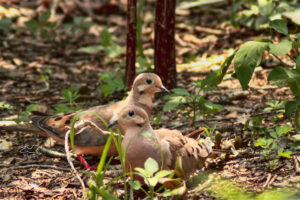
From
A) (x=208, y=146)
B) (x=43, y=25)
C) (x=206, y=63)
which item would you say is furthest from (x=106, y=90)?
(x=43, y=25)

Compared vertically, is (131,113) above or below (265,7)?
below

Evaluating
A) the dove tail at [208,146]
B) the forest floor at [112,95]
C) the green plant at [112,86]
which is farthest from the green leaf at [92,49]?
the dove tail at [208,146]

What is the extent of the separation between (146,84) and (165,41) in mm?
1234

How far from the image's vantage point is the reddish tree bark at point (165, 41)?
5.72m

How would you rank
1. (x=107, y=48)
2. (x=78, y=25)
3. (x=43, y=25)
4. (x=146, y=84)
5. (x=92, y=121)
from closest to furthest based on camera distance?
(x=92, y=121)
(x=146, y=84)
(x=107, y=48)
(x=43, y=25)
(x=78, y=25)

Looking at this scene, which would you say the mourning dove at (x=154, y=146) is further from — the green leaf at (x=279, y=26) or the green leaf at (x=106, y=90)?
the green leaf at (x=106, y=90)

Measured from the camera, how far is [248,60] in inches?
144

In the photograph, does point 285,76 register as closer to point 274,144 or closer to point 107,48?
point 274,144

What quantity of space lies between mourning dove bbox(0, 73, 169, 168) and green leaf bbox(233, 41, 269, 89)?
1.22 m

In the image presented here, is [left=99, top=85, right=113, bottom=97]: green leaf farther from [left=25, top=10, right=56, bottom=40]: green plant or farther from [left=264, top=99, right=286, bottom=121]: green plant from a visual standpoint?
[left=25, top=10, right=56, bottom=40]: green plant

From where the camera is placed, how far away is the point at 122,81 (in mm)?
6043

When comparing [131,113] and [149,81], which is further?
[149,81]

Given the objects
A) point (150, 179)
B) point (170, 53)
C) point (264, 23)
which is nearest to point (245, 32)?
point (264, 23)

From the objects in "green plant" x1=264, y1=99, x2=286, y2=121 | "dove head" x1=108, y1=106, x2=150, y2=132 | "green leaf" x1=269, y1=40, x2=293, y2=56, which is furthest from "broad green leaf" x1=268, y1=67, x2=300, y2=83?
"dove head" x1=108, y1=106, x2=150, y2=132
